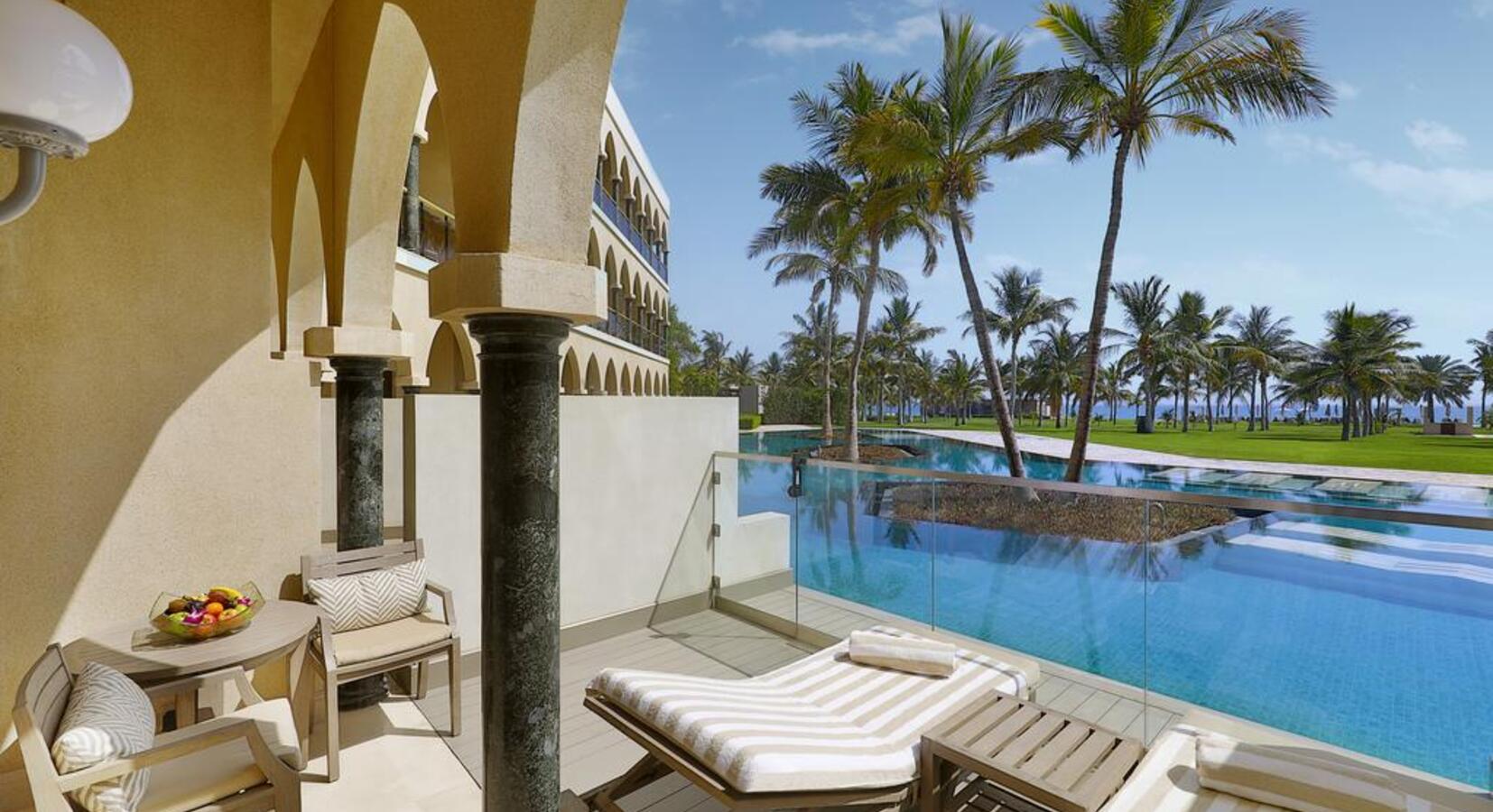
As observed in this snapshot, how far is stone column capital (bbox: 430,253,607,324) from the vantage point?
1.83m

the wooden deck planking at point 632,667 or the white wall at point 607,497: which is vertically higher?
the white wall at point 607,497

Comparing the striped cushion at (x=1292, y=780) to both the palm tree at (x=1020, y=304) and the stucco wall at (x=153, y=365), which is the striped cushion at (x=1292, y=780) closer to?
the stucco wall at (x=153, y=365)

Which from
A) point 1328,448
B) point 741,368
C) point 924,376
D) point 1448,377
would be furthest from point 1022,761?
point 1448,377

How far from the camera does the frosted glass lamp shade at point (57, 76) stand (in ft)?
4.13

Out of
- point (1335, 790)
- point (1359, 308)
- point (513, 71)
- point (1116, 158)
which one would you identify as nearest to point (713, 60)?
point (1116, 158)

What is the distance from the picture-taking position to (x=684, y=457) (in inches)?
234

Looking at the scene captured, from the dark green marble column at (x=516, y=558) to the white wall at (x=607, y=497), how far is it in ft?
7.11

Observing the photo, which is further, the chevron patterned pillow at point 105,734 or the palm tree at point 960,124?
the palm tree at point 960,124

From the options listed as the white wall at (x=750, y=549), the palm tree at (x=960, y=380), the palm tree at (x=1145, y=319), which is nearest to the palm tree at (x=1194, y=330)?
the palm tree at (x=1145, y=319)

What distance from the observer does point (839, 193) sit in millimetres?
20484

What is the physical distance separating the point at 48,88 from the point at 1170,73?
51.6ft

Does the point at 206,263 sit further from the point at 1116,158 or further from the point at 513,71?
the point at 1116,158

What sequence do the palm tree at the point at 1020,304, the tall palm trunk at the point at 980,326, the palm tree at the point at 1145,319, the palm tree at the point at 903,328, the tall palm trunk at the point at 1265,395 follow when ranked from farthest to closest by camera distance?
the tall palm trunk at the point at 1265,395 < the palm tree at the point at 903,328 < the palm tree at the point at 1145,319 < the palm tree at the point at 1020,304 < the tall palm trunk at the point at 980,326

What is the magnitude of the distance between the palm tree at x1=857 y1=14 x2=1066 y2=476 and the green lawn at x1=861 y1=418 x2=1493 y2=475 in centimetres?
2992
